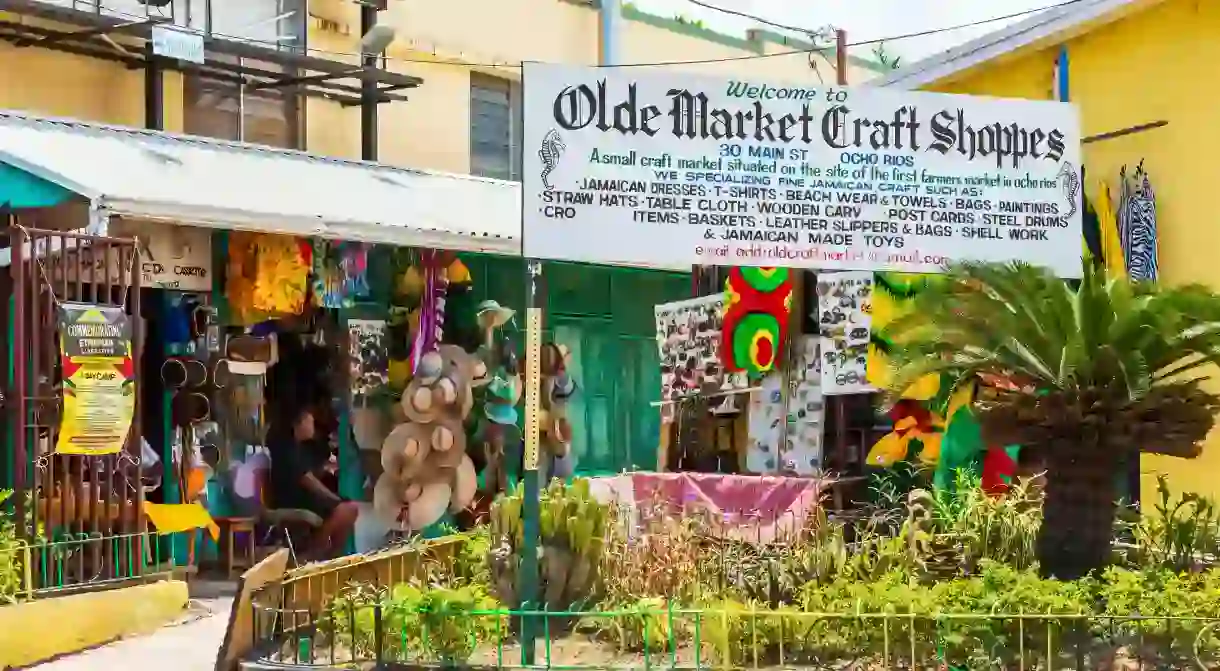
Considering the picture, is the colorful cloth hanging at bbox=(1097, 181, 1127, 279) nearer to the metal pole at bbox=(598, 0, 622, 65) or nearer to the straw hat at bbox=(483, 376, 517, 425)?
the straw hat at bbox=(483, 376, 517, 425)

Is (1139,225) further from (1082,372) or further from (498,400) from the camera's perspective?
(498,400)

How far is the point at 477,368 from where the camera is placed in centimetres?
1521

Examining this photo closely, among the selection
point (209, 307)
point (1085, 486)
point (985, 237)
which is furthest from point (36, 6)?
point (1085, 486)

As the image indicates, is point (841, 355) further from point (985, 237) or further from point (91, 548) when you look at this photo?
point (91, 548)

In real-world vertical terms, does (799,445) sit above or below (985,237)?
below

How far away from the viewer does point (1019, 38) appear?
14.2m

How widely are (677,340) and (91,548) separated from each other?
5.87m

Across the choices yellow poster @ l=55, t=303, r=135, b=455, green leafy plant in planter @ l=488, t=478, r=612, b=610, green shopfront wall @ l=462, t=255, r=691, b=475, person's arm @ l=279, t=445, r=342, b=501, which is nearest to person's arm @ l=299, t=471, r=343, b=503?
person's arm @ l=279, t=445, r=342, b=501

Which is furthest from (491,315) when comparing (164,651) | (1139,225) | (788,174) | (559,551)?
(559,551)

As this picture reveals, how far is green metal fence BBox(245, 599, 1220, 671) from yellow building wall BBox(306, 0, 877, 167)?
9139mm

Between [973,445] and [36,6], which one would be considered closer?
[973,445]

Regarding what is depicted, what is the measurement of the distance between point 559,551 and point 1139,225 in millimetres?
6457

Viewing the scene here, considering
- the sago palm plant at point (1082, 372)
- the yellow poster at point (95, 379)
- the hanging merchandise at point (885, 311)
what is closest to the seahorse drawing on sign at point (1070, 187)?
the sago palm plant at point (1082, 372)

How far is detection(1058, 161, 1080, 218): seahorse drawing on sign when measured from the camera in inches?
425
